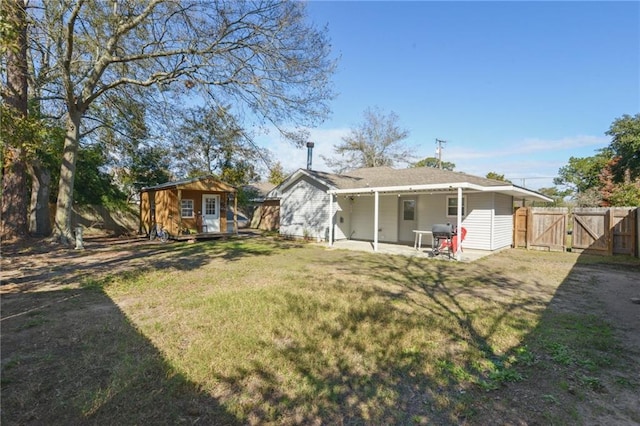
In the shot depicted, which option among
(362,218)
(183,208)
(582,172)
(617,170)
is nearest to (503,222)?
(362,218)

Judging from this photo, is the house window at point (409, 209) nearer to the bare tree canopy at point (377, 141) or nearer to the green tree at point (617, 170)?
the green tree at point (617, 170)

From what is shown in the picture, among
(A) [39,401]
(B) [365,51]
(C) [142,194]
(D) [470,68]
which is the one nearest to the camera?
(A) [39,401]

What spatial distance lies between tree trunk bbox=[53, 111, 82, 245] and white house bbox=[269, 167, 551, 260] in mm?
9234

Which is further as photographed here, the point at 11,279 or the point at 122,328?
the point at 11,279

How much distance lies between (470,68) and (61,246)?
670 inches

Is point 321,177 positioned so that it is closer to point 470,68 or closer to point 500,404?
point 470,68

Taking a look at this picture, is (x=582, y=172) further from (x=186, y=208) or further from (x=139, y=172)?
(x=139, y=172)

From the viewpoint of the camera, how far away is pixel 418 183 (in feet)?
41.4

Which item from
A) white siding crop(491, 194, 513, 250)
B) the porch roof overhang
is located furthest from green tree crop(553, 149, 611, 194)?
the porch roof overhang

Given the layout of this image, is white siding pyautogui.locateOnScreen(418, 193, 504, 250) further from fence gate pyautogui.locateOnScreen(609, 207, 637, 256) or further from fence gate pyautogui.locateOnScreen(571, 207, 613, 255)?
fence gate pyautogui.locateOnScreen(609, 207, 637, 256)

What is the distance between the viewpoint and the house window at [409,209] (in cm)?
1484

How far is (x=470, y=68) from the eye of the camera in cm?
1355

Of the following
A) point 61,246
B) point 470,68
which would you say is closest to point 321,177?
point 470,68

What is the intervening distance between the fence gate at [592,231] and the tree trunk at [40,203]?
821 inches
